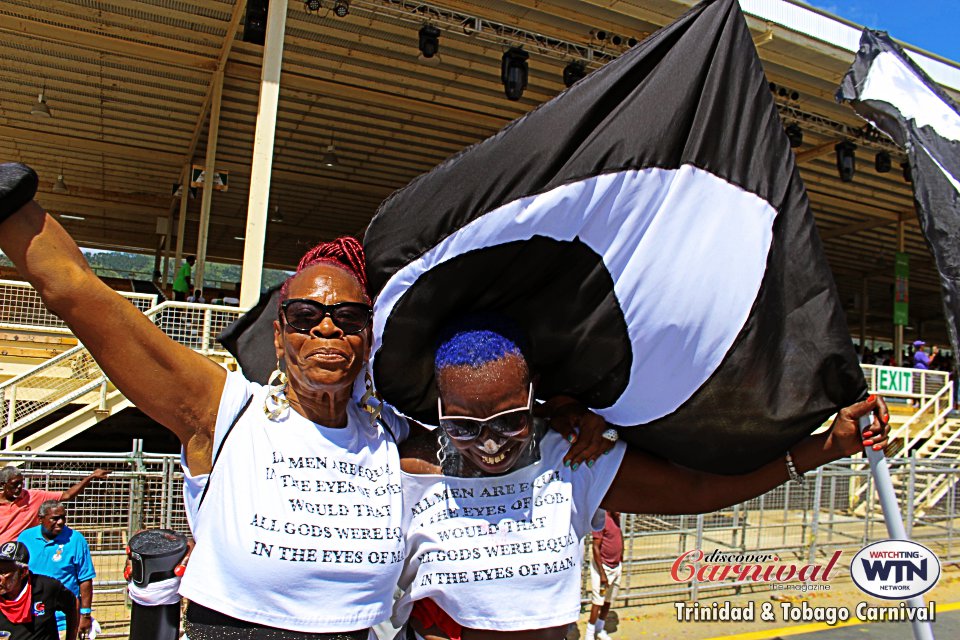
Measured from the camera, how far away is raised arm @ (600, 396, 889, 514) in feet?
7.81

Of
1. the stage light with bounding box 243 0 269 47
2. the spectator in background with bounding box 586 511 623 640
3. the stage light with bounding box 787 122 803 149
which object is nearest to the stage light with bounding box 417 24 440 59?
the stage light with bounding box 243 0 269 47

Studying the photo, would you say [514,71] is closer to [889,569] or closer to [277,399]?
[889,569]

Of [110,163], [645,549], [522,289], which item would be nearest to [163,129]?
[110,163]

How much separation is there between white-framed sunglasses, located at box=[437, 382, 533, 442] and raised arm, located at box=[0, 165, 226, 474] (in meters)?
0.67

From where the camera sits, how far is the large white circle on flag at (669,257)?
2201 mm

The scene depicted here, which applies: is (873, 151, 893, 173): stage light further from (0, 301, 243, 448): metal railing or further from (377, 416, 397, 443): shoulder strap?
(377, 416, 397, 443): shoulder strap

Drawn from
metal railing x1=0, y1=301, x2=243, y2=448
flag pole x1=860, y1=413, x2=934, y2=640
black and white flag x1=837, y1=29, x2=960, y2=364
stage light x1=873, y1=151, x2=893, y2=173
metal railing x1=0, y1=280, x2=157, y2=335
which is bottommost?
flag pole x1=860, y1=413, x2=934, y2=640

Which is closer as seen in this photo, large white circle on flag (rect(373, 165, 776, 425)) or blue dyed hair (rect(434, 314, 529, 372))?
blue dyed hair (rect(434, 314, 529, 372))

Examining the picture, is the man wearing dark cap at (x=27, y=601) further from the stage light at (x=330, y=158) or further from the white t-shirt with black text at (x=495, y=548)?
the stage light at (x=330, y=158)

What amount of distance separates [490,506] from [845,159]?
15412 millimetres

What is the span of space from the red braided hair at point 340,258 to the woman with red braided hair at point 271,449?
0.15 feet

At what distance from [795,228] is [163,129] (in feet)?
56.1

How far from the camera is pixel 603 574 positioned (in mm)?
6609

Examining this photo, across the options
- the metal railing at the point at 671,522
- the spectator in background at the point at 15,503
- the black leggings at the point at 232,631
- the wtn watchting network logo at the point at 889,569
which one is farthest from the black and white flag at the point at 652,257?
the metal railing at the point at 671,522
